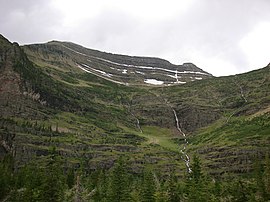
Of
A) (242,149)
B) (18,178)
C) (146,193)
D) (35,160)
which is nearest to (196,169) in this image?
(146,193)

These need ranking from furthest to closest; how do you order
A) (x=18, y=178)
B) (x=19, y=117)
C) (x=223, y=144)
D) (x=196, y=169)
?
(x=19, y=117) < (x=223, y=144) < (x=18, y=178) < (x=196, y=169)

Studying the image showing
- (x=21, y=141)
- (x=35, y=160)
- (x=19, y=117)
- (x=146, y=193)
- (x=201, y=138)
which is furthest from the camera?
(x=201, y=138)

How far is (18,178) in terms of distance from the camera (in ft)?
333

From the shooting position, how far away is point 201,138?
194m

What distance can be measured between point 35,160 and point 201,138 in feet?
293

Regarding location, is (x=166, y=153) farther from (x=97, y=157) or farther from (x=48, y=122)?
(x=48, y=122)

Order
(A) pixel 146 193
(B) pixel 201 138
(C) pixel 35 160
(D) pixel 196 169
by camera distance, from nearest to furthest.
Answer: (A) pixel 146 193 → (D) pixel 196 169 → (C) pixel 35 160 → (B) pixel 201 138

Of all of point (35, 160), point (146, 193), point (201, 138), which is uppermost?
point (201, 138)

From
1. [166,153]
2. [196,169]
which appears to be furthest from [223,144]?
[196,169]

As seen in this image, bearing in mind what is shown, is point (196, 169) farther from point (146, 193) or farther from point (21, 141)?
point (21, 141)

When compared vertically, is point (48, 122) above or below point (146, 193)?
above

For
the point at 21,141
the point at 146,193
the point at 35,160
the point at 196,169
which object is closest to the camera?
the point at 146,193

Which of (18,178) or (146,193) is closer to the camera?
(146,193)

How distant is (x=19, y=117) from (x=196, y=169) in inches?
4410
